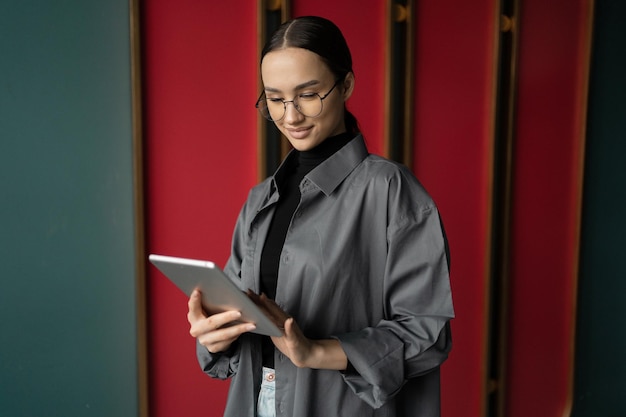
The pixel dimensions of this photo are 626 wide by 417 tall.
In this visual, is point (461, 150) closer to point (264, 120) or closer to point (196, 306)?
point (264, 120)

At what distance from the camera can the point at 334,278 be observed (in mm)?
1058

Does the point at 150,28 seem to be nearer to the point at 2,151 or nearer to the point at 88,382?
the point at 2,151

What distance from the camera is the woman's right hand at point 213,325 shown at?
0.96m

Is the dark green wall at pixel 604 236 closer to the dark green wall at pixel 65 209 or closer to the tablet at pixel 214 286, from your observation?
the dark green wall at pixel 65 209

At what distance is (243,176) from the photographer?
1.85m

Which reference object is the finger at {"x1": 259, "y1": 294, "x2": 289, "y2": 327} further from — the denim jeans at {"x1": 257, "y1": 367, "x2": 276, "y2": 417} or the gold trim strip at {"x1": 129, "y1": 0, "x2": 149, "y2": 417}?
the gold trim strip at {"x1": 129, "y1": 0, "x2": 149, "y2": 417}

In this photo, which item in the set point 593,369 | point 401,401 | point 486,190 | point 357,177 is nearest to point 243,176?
point 357,177

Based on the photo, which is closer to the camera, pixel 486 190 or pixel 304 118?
pixel 304 118

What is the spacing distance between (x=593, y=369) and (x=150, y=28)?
2.78 m

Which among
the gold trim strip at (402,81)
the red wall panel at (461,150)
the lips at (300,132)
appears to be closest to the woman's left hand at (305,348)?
the lips at (300,132)

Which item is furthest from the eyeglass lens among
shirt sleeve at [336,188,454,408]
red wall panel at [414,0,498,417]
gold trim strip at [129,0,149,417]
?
red wall panel at [414,0,498,417]

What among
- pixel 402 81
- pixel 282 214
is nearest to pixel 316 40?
pixel 282 214

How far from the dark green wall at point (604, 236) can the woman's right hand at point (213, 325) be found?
2.43m

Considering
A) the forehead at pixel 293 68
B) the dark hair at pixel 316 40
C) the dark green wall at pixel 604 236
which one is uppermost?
the dark hair at pixel 316 40
